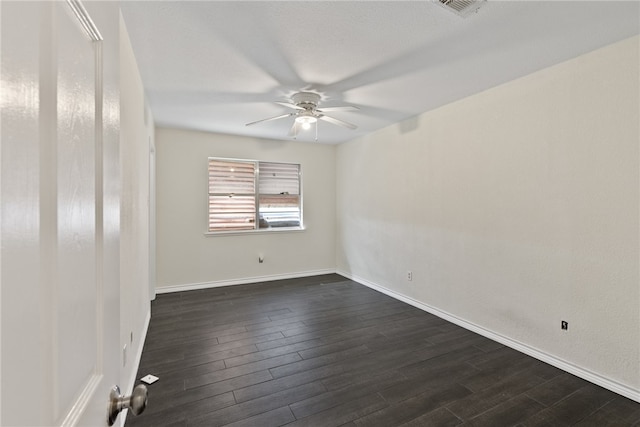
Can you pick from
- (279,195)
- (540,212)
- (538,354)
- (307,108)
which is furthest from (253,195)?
(538,354)

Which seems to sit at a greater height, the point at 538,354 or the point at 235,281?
the point at 235,281

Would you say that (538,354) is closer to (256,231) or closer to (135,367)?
(135,367)

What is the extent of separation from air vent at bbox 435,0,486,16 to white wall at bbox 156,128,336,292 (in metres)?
3.79

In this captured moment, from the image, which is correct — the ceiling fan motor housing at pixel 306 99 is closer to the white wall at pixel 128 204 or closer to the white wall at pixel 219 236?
the white wall at pixel 128 204

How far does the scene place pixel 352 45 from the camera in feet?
7.10

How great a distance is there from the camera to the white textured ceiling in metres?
Answer: 1.81

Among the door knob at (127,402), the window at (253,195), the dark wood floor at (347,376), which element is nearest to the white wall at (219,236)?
the window at (253,195)

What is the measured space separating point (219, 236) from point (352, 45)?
368cm

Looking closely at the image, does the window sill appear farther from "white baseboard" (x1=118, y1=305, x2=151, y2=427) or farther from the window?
"white baseboard" (x1=118, y1=305, x2=151, y2=427)

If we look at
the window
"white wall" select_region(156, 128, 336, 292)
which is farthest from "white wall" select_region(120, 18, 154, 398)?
the window

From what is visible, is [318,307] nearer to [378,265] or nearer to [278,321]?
[278,321]

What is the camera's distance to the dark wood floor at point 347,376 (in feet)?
6.31

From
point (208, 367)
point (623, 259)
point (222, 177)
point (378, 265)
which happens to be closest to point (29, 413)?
point (208, 367)

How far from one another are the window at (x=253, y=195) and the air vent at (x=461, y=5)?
390 centimetres
